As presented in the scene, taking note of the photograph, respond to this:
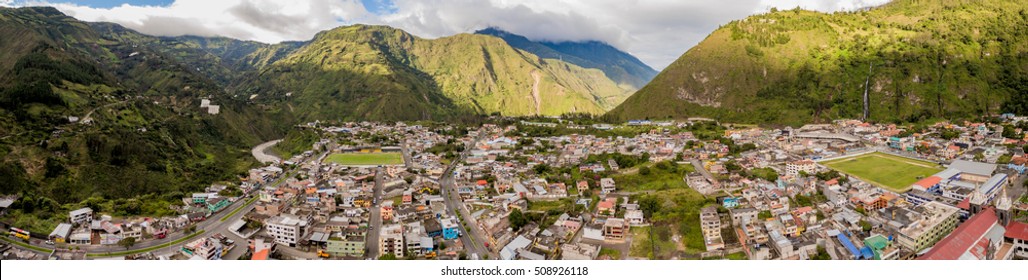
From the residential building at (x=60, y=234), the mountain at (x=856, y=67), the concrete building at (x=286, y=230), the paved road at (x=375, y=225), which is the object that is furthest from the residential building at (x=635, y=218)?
the mountain at (x=856, y=67)

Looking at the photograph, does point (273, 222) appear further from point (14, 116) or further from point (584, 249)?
point (14, 116)

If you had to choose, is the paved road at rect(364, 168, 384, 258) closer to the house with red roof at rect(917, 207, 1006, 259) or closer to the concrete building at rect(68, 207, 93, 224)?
the concrete building at rect(68, 207, 93, 224)

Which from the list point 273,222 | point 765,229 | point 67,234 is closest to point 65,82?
point 67,234

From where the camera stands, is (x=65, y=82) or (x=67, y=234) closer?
(x=67, y=234)

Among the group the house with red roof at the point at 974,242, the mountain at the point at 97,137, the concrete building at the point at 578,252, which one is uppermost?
the mountain at the point at 97,137

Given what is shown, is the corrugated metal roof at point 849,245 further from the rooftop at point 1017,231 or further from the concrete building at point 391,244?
the concrete building at point 391,244

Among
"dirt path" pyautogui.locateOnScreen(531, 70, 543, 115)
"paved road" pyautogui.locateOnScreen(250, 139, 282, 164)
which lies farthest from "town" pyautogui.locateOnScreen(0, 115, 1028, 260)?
"dirt path" pyautogui.locateOnScreen(531, 70, 543, 115)

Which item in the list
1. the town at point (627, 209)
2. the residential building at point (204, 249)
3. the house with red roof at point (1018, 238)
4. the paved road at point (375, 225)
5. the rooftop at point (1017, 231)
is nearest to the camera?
the house with red roof at point (1018, 238)
